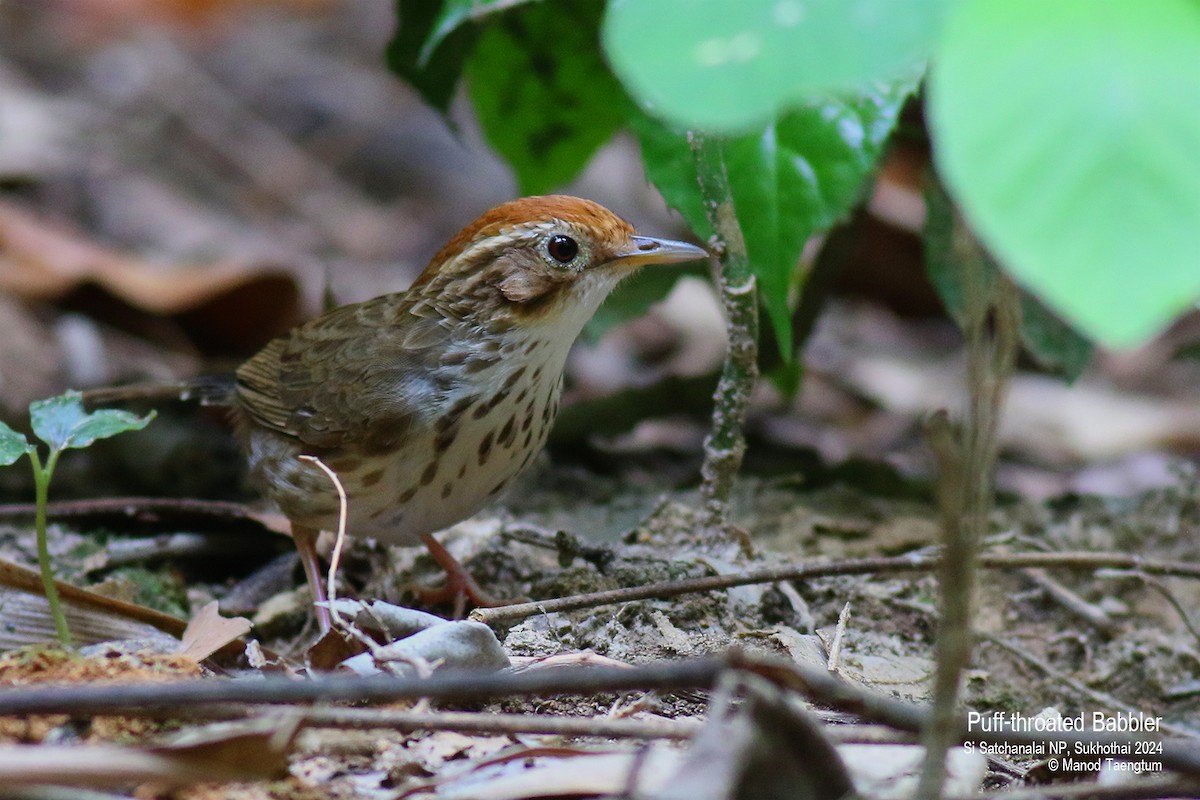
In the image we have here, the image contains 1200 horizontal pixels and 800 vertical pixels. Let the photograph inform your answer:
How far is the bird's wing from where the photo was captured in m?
3.74

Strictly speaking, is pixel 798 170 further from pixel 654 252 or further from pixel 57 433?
pixel 57 433

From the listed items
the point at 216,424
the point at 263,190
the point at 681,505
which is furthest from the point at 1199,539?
the point at 263,190

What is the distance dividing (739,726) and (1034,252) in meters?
0.82

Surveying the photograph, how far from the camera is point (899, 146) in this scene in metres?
8.35

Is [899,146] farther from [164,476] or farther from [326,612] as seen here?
[326,612]

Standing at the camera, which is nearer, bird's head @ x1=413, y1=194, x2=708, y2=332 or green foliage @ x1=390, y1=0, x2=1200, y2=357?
green foliage @ x1=390, y1=0, x2=1200, y2=357

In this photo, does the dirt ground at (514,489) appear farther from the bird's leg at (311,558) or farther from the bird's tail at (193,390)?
the bird's tail at (193,390)

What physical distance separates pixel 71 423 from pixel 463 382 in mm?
1127

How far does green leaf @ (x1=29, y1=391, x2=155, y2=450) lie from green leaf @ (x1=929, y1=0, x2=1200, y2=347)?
211cm

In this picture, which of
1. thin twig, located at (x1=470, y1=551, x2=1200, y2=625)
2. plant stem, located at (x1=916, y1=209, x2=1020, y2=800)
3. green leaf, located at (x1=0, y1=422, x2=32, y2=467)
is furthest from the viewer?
thin twig, located at (x1=470, y1=551, x2=1200, y2=625)

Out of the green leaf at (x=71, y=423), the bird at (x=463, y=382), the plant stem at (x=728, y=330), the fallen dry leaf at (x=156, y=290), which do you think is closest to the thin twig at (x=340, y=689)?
the green leaf at (x=71, y=423)

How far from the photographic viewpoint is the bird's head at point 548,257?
3742 mm

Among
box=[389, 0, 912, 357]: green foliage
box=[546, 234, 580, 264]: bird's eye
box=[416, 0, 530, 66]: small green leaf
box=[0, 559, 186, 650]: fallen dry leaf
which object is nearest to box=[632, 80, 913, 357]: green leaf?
box=[389, 0, 912, 357]: green foliage

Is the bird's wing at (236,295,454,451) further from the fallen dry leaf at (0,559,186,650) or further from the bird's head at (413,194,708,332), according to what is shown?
the fallen dry leaf at (0,559,186,650)
